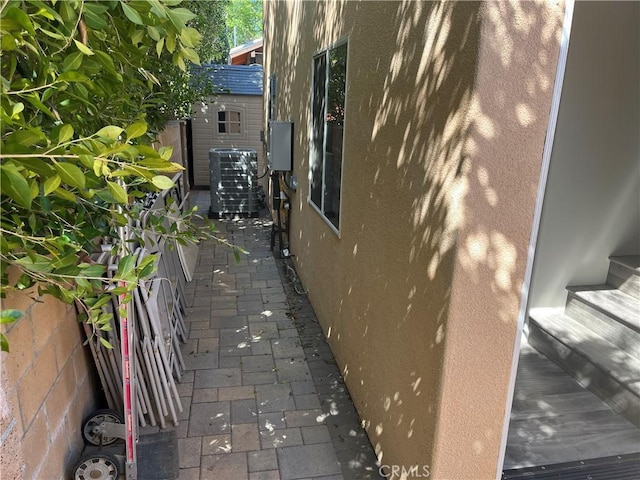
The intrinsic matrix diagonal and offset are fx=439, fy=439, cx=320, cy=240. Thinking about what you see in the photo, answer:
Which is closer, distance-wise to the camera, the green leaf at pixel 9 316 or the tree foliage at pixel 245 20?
the green leaf at pixel 9 316

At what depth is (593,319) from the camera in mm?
3484

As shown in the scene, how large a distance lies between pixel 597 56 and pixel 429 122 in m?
2.57

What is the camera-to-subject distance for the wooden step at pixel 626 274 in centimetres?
349

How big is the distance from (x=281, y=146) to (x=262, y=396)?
3.42m

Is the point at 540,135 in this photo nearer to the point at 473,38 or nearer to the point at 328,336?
the point at 473,38

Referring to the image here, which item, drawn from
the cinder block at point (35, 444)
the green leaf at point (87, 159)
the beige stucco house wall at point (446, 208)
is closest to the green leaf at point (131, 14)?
the green leaf at point (87, 159)

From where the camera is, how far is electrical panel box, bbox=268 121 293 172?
5.62 metres

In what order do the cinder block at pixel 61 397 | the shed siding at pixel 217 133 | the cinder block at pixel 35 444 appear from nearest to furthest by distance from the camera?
the cinder block at pixel 35 444, the cinder block at pixel 61 397, the shed siding at pixel 217 133

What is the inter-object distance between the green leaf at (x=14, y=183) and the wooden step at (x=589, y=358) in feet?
11.3

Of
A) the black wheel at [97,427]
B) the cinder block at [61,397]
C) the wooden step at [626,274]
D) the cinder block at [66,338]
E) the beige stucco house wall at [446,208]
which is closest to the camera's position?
the beige stucco house wall at [446,208]

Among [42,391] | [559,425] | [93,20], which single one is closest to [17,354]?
[42,391]

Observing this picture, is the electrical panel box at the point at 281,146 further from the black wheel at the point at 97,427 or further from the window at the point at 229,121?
the window at the point at 229,121

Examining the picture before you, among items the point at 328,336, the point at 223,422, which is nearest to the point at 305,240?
the point at 328,336

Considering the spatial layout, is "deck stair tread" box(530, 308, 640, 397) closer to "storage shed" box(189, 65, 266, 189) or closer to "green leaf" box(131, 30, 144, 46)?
"green leaf" box(131, 30, 144, 46)
